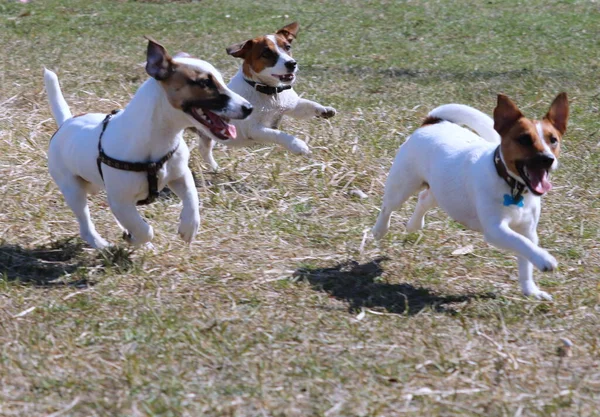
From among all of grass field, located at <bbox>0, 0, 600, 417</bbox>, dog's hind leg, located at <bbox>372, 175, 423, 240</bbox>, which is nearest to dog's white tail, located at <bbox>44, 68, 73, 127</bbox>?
grass field, located at <bbox>0, 0, 600, 417</bbox>

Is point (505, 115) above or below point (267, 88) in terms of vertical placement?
above

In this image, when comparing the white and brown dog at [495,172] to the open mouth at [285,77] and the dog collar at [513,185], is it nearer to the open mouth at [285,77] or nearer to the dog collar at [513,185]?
the dog collar at [513,185]

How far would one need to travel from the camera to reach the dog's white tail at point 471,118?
545 cm

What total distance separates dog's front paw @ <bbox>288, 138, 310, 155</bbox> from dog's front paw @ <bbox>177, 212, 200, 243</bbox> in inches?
76.1

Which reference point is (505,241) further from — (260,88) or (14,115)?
(14,115)

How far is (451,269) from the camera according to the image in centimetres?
534

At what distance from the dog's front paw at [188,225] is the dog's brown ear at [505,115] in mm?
1617

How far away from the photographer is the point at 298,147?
6.99 m

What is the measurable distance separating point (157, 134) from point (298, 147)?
2.16 m

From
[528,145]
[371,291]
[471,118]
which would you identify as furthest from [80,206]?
[528,145]

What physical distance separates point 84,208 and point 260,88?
2.40 metres

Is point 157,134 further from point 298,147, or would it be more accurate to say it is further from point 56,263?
point 298,147

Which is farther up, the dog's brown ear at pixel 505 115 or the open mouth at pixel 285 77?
the dog's brown ear at pixel 505 115

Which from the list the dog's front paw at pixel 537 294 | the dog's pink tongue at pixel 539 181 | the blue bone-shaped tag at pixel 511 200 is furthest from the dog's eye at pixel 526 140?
the dog's front paw at pixel 537 294
